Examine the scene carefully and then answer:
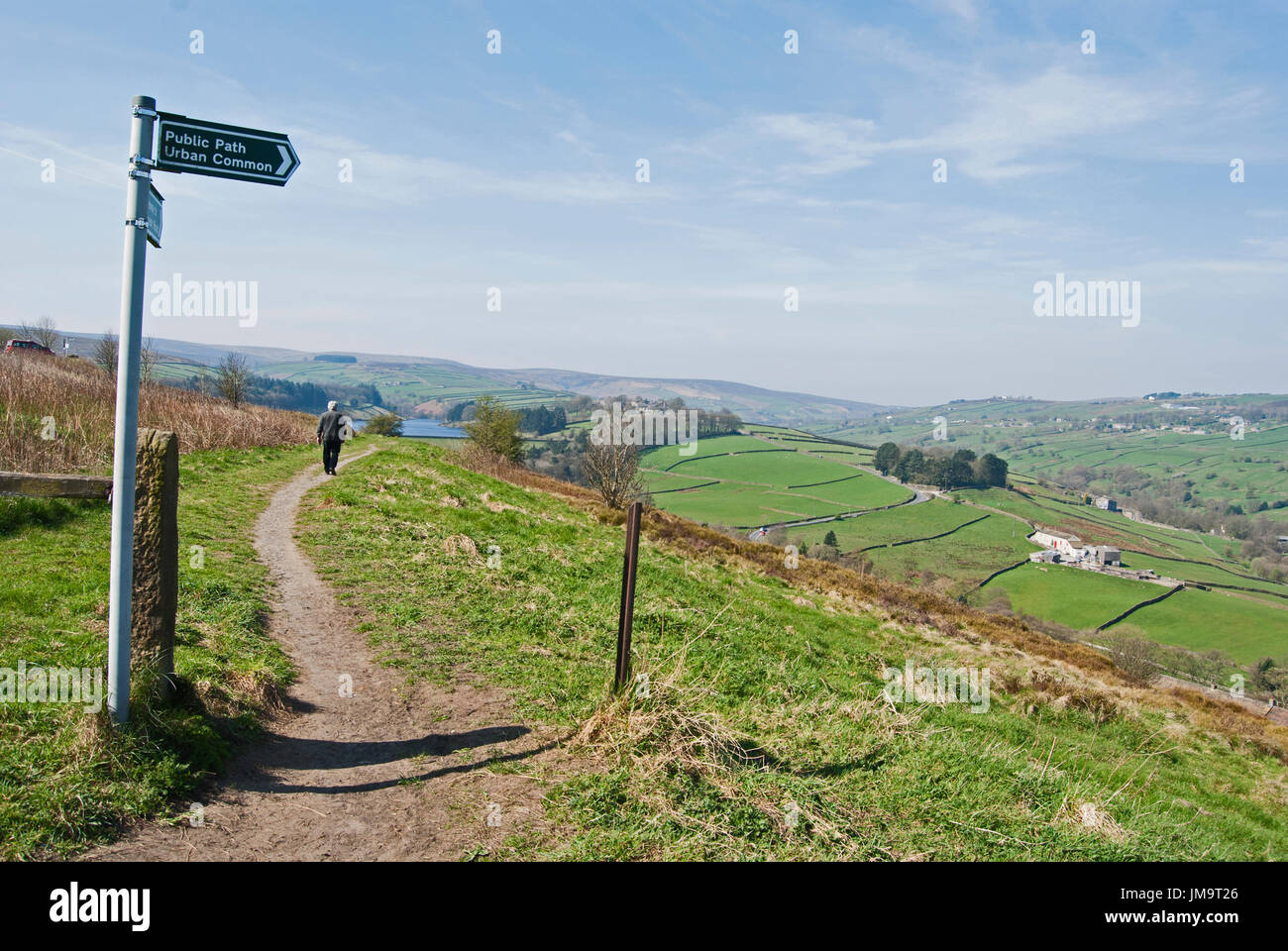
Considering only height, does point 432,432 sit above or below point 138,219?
above

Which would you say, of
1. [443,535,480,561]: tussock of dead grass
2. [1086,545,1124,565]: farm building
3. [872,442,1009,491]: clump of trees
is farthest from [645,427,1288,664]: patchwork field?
[443,535,480,561]: tussock of dead grass

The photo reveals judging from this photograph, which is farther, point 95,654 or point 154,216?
point 95,654

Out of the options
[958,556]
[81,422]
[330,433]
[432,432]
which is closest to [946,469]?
[958,556]

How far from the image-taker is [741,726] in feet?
22.9

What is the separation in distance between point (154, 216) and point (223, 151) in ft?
1.96

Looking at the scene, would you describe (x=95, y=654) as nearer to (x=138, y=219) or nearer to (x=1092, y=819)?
(x=138, y=219)

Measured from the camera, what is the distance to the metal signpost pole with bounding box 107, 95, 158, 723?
427cm

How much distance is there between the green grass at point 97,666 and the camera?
4023mm

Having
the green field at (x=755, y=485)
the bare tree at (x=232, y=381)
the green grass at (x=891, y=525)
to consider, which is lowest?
the green grass at (x=891, y=525)

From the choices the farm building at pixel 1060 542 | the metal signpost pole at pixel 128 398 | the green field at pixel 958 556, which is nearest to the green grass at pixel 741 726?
the metal signpost pole at pixel 128 398

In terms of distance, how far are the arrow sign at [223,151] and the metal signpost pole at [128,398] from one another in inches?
4.1

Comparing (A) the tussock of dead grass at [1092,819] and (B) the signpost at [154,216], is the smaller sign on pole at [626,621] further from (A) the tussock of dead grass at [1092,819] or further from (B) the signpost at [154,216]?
(B) the signpost at [154,216]
